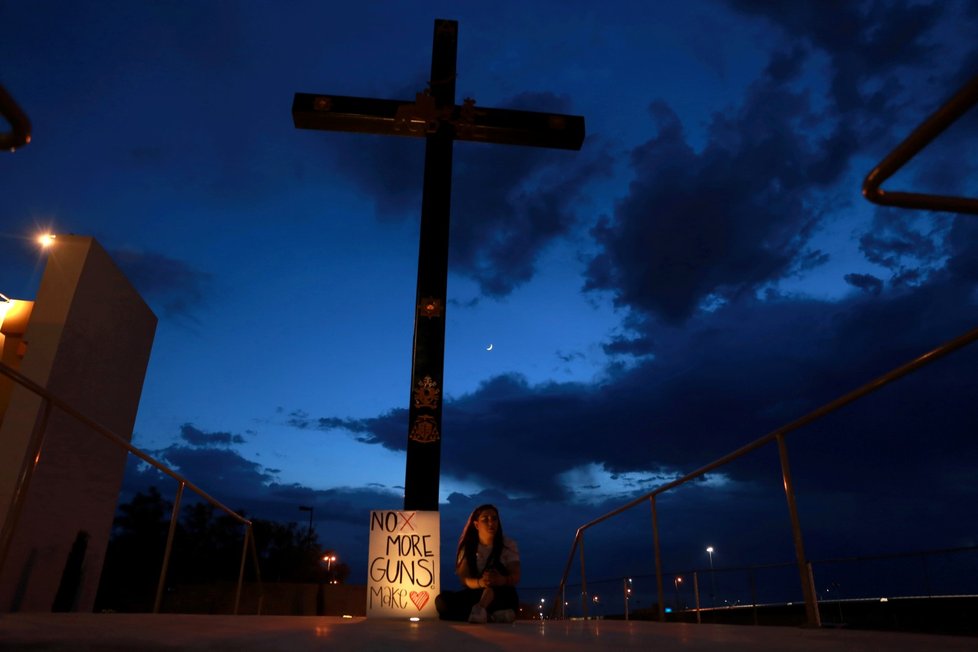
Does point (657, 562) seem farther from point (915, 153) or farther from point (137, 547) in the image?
point (137, 547)

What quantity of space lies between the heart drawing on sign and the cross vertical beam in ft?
2.15

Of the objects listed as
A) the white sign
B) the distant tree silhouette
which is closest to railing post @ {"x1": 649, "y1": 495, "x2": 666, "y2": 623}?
the white sign

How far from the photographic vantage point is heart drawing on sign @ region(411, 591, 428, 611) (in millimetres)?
4270

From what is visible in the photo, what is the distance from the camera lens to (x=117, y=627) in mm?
2264

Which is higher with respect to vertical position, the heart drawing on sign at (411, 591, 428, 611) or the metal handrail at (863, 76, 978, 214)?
the metal handrail at (863, 76, 978, 214)

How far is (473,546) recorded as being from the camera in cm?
438

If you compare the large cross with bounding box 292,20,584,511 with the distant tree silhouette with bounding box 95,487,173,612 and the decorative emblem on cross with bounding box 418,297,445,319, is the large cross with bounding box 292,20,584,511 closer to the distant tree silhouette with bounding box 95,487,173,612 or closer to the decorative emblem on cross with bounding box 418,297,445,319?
the decorative emblem on cross with bounding box 418,297,445,319

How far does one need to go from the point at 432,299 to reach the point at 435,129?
1697 millimetres

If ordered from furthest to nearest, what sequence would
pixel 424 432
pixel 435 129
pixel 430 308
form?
pixel 435 129, pixel 430 308, pixel 424 432

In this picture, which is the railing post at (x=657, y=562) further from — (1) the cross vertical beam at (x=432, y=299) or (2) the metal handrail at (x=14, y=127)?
(2) the metal handrail at (x=14, y=127)

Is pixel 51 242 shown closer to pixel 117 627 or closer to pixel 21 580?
pixel 21 580

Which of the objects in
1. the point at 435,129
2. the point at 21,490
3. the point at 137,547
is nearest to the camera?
the point at 21,490

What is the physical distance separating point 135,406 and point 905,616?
548 inches

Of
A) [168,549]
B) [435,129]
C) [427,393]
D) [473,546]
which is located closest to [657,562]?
[473,546]
